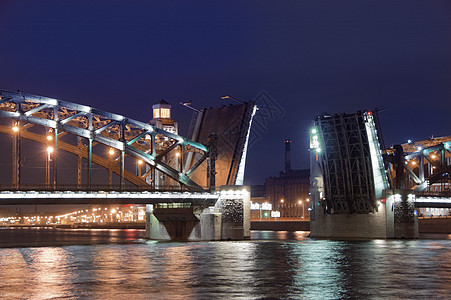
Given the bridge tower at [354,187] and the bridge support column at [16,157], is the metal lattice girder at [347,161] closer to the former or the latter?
the bridge tower at [354,187]

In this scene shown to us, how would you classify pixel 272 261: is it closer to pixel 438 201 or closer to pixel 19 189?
pixel 19 189

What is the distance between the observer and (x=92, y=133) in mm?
80688

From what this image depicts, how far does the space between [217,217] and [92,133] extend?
18573 millimetres

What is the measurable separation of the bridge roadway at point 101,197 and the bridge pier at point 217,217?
4.06 feet

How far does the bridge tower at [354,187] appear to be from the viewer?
8381 centimetres

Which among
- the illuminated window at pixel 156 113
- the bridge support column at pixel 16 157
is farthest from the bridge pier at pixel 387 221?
the bridge support column at pixel 16 157

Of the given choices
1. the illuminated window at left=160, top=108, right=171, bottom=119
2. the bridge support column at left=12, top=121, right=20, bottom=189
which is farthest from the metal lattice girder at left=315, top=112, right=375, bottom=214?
the bridge support column at left=12, top=121, right=20, bottom=189

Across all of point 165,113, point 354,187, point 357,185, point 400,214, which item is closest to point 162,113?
point 165,113

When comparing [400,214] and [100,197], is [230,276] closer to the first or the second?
[100,197]

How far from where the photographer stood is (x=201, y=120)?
318 ft

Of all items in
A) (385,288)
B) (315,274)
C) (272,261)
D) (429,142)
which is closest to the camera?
(385,288)

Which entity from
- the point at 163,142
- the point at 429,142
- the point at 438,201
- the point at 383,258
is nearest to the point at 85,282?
the point at 383,258

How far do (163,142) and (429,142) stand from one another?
46.8 m

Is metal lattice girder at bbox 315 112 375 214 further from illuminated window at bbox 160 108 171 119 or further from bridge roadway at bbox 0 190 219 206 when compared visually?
illuminated window at bbox 160 108 171 119
